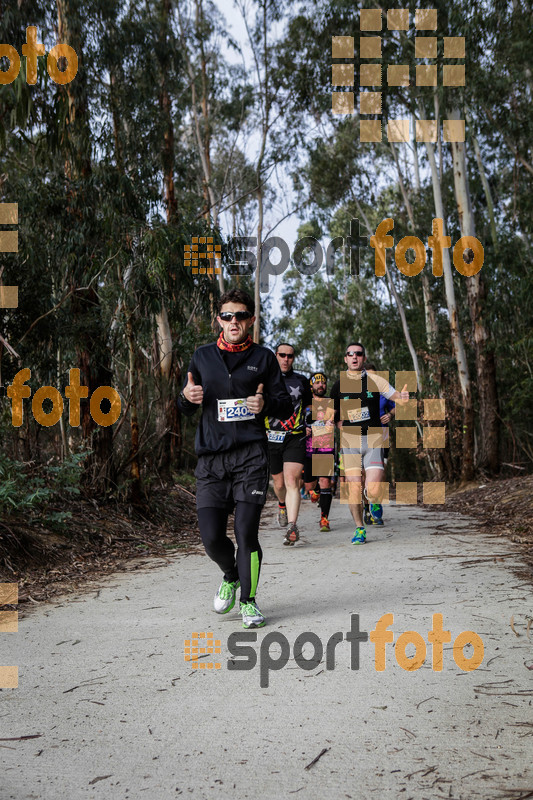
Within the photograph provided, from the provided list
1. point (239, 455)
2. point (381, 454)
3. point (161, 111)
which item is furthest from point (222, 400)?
point (161, 111)

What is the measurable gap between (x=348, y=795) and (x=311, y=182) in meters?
25.5

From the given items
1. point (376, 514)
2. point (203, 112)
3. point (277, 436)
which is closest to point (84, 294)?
point (277, 436)

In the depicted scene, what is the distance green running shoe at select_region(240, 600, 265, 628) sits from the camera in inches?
185

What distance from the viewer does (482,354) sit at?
57.2ft

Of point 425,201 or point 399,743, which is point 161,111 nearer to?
point 425,201

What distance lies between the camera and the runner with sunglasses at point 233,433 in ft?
16.4

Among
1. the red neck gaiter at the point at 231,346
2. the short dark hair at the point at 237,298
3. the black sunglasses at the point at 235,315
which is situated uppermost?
the short dark hair at the point at 237,298
